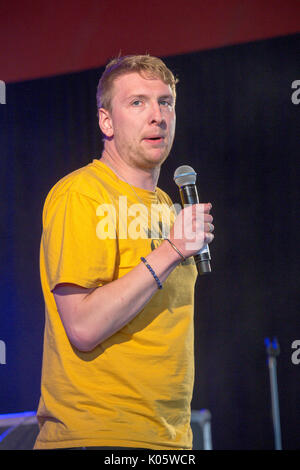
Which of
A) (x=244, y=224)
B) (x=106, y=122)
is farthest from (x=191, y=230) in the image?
(x=244, y=224)

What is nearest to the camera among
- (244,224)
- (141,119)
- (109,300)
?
(109,300)

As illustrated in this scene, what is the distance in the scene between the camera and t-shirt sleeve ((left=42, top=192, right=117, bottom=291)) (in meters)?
1.13

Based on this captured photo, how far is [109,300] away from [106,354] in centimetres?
15

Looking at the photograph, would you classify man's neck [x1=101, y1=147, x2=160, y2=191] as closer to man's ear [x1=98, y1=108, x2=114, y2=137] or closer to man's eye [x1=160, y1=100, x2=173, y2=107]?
man's ear [x1=98, y1=108, x2=114, y2=137]

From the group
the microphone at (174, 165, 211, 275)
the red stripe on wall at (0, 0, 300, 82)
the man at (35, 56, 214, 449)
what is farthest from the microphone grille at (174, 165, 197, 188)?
the red stripe on wall at (0, 0, 300, 82)

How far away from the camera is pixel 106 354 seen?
46.4 inches

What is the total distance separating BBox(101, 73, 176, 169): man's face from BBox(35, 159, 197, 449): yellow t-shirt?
0.15m

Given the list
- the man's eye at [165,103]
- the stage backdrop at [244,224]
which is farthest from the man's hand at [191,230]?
the stage backdrop at [244,224]

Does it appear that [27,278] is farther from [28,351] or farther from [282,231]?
[282,231]

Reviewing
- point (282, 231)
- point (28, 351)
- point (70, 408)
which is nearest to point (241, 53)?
point (282, 231)

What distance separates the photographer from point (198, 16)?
298cm

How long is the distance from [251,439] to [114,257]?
7.46 feet

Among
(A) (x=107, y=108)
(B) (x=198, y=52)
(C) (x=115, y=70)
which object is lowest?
(A) (x=107, y=108)

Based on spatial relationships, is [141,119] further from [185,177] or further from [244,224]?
[244,224]
